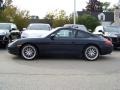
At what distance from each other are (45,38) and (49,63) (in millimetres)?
1387

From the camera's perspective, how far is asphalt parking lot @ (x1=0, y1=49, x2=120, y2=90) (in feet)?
26.5

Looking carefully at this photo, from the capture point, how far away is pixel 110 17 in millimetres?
83688

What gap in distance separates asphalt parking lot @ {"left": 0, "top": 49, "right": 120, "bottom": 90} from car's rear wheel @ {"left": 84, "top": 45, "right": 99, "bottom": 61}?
240 mm

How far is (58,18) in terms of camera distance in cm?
6081

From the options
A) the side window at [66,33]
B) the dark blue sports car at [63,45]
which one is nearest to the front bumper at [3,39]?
the dark blue sports car at [63,45]

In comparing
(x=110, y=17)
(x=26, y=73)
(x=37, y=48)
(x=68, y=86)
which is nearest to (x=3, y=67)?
(x=26, y=73)

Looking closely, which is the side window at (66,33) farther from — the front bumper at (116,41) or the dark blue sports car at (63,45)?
the front bumper at (116,41)

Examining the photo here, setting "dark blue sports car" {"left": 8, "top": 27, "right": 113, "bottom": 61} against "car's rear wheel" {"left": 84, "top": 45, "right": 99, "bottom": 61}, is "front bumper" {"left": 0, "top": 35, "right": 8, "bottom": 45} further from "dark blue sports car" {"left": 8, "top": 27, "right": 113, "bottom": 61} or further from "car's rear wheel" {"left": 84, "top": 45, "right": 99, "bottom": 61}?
"car's rear wheel" {"left": 84, "top": 45, "right": 99, "bottom": 61}

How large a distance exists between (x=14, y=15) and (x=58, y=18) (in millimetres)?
9777

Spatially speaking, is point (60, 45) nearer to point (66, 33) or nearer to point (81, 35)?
point (66, 33)

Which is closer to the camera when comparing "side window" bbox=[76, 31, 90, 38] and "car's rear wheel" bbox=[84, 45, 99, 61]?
"car's rear wheel" bbox=[84, 45, 99, 61]

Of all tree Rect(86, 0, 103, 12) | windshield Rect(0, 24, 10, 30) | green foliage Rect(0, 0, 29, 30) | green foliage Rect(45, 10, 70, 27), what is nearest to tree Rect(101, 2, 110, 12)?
tree Rect(86, 0, 103, 12)

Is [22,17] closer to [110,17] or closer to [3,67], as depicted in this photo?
[110,17]

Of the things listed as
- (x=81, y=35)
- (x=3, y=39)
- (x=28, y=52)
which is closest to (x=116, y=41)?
(x=81, y=35)
